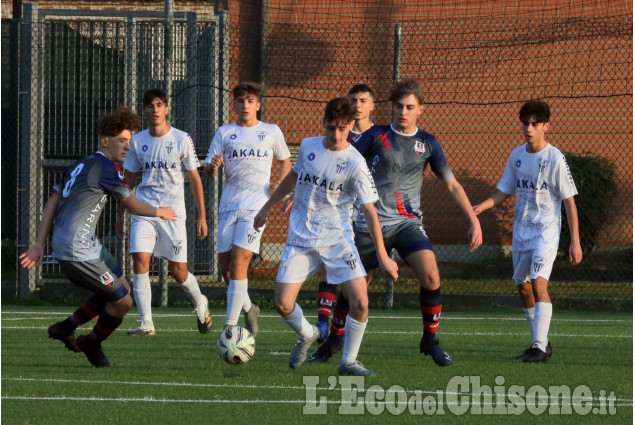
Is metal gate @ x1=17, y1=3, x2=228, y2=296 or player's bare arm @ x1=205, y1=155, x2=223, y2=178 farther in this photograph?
metal gate @ x1=17, y1=3, x2=228, y2=296

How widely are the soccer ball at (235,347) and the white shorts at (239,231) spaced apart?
69.3 inches

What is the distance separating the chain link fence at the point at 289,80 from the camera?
13.5m

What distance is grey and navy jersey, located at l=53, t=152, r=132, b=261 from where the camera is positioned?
7109 mm

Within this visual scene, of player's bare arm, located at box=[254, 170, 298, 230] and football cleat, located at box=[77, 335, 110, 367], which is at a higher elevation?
player's bare arm, located at box=[254, 170, 298, 230]

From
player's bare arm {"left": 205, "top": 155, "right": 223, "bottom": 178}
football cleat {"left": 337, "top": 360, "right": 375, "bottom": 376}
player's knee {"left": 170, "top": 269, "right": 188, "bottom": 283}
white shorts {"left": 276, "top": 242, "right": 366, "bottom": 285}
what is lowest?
football cleat {"left": 337, "top": 360, "right": 375, "bottom": 376}

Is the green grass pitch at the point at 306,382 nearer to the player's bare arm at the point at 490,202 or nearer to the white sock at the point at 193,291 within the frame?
the white sock at the point at 193,291

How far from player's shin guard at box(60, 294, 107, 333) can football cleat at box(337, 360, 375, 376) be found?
5.57 feet

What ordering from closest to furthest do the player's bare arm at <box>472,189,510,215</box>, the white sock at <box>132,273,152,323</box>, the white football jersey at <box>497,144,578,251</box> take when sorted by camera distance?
the white football jersey at <box>497,144,578,251</box> < the player's bare arm at <box>472,189,510,215</box> < the white sock at <box>132,273,152,323</box>

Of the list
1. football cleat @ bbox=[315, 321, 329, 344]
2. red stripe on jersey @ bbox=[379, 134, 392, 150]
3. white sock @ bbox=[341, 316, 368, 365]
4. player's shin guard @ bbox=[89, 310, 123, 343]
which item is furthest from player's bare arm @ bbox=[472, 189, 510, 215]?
A: player's shin guard @ bbox=[89, 310, 123, 343]

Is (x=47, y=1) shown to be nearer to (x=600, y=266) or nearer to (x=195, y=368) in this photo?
(x=600, y=266)

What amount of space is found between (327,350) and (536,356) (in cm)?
153

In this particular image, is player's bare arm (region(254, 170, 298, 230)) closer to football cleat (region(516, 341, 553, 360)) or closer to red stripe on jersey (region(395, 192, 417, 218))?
red stripe on jersey (region(395, 192, 417, 218))

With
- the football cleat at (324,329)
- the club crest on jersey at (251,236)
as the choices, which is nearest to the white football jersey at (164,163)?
the club crest on jersey at (251,236)

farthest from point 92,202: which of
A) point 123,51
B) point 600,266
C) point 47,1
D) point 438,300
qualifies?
point 47,1
